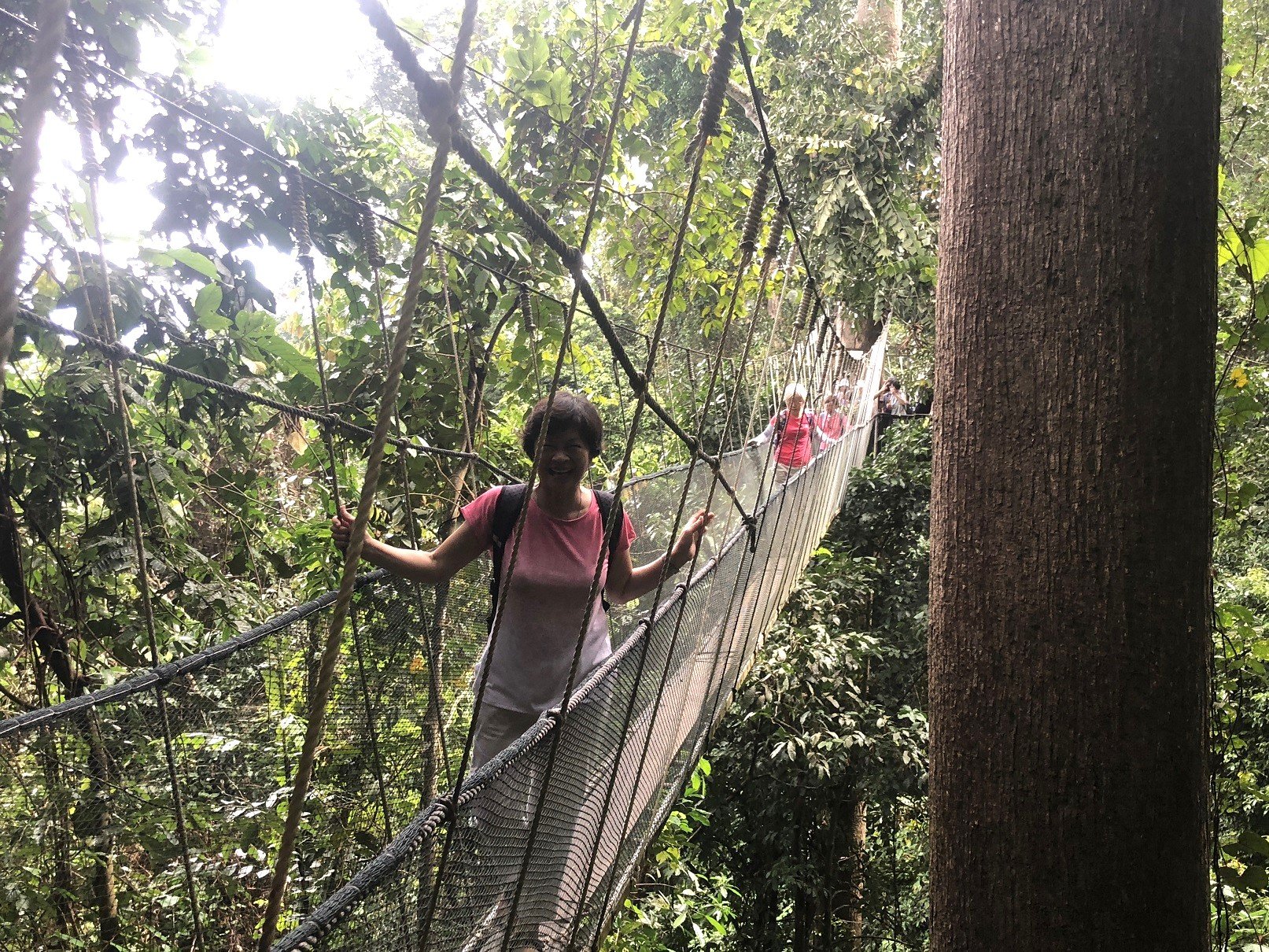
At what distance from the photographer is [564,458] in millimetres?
1266

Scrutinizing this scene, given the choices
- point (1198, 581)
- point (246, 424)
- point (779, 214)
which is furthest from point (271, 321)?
point (1198, 581)

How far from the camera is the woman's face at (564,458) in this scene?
127 centimetres

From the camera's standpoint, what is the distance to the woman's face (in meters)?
1.27

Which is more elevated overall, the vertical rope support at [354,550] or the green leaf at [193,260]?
the green leaf at [193,260]

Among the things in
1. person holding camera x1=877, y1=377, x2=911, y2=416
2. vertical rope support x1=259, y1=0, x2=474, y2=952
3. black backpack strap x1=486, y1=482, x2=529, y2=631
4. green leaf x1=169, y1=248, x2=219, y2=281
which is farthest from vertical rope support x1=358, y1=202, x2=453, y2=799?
person holding camera x1=877, y1=377, x2=911, y2=416

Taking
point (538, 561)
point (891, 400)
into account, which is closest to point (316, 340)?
point (538, 561)

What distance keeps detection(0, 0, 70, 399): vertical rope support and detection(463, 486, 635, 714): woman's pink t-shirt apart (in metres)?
1.00

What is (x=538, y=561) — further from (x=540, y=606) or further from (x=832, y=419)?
(x=832, y=419)

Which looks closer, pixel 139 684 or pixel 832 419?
pixel 139 684

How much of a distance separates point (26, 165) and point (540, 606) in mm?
1060

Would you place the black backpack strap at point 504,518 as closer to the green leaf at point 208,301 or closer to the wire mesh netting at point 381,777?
the wire mesh netting at point 381,777

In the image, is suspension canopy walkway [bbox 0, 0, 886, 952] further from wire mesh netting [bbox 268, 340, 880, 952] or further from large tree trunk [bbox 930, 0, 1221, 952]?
large tree trunk [bbox 930, 0, 1221, 952]

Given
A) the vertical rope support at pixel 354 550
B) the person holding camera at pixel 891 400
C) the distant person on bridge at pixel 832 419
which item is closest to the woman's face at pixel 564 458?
the vertical rope support at pixel 354 550

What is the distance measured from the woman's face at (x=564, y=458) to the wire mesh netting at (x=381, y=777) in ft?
0.56
